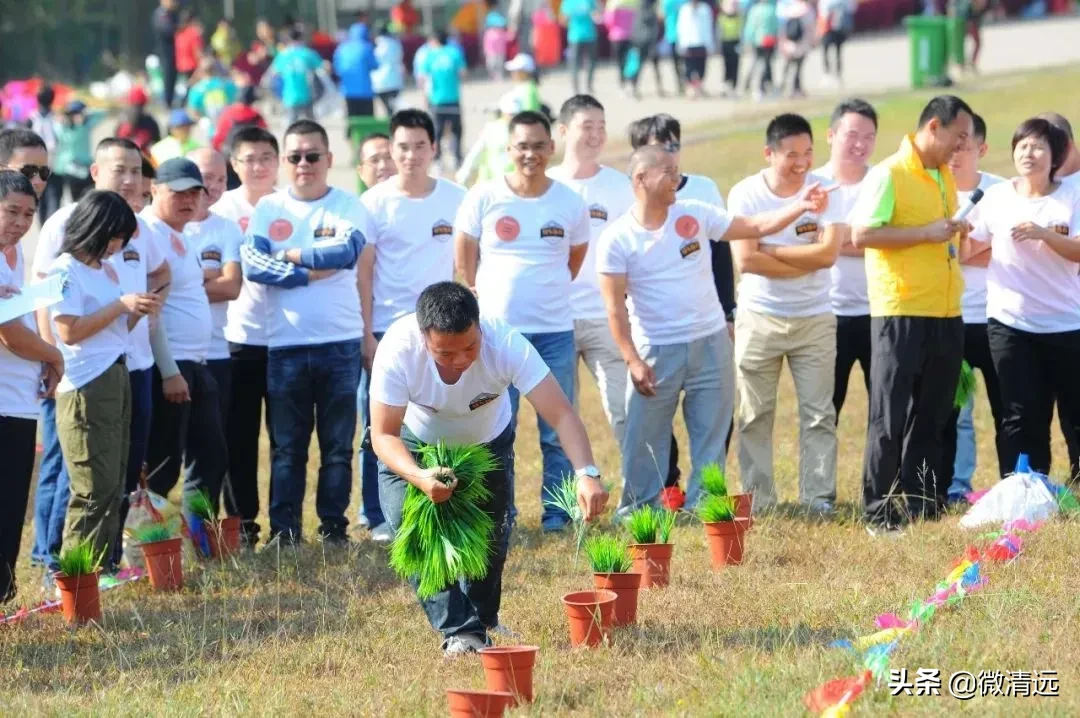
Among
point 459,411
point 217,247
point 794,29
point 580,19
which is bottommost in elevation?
point 459,411

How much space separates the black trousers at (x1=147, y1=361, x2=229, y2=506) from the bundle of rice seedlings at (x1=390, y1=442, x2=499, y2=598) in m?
2.90

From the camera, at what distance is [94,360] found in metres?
7.90

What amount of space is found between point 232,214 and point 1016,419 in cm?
477

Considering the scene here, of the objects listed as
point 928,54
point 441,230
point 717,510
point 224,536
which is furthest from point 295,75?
point 717,510

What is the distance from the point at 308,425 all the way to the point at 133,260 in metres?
1.50

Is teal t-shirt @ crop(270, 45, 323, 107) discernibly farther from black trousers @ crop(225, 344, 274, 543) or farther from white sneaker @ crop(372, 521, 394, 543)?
white sneaker @ crop(372, 521, 394, 543)

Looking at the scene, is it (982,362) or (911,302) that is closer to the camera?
(911,302)

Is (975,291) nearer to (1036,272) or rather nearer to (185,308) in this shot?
(1036,272)

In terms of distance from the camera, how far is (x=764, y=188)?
9.40 m

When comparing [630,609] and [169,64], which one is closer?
[630,609]

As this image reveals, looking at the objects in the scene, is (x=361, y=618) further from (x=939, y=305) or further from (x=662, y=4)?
(x=662, y=4)

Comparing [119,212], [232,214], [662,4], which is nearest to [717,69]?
[662,4]

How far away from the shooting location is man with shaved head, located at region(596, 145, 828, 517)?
8.97 metres

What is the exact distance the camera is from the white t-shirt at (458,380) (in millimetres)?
6359
